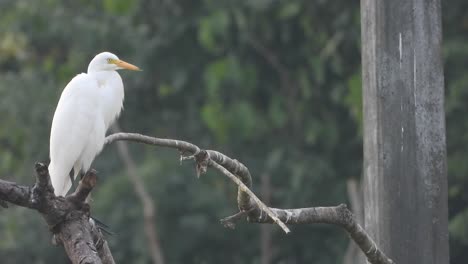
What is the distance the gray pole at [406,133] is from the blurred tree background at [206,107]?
20.7 ft

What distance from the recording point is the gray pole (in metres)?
3.16

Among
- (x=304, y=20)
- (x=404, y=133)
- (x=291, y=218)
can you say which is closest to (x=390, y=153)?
(x=404, y=133)

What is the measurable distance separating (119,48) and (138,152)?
0.97 m

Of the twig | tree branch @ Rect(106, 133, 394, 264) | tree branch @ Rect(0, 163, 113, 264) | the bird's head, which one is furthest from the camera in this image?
the bird's head

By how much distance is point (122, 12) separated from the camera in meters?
11.2

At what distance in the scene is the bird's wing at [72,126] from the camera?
5000mm

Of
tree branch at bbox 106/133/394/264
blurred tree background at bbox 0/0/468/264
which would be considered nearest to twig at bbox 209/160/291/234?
tree branch at bbox 106/133/394/264

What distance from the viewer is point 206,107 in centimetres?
1063

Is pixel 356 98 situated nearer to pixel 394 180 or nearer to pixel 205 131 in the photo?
pixel 205 131

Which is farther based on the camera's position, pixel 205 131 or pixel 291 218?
pixel 205 131

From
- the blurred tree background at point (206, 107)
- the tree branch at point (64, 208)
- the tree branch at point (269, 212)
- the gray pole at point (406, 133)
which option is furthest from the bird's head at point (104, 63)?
the blurred tree background at point (206, 107)

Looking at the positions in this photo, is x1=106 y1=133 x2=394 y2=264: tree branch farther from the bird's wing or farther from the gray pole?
the bird's wing

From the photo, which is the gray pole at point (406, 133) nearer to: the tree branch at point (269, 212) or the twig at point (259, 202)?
the tree branch at point (269, 212)

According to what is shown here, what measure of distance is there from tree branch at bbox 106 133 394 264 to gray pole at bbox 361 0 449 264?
0.11 m
